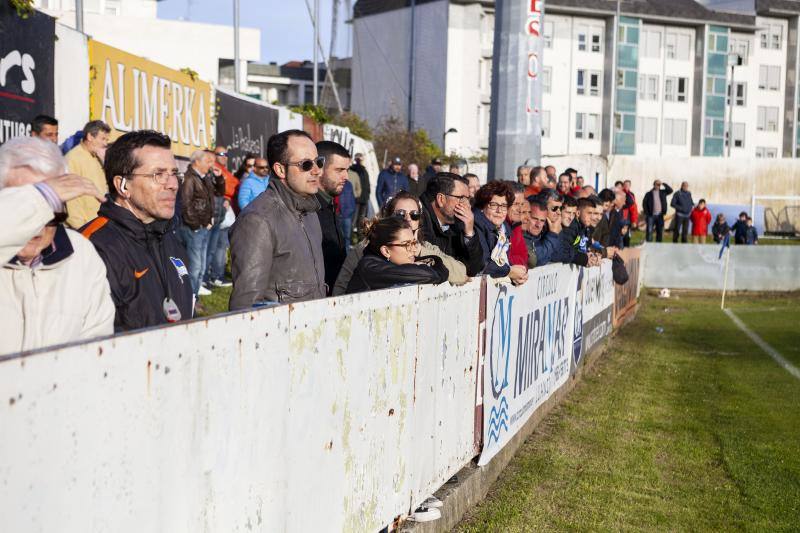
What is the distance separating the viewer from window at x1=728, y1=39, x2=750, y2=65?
80006 millimetres

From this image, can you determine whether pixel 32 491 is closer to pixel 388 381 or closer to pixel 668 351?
pixel 388 381

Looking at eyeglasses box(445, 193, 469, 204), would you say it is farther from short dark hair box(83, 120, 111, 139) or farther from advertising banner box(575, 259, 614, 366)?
advertising banner box(575, 259, 614, 366)

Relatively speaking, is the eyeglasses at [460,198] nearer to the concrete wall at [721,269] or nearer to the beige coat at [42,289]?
the beige coat at [42,289]

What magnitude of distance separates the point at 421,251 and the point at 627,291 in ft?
43.4

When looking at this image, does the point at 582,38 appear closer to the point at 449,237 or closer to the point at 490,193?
the point at 490,193

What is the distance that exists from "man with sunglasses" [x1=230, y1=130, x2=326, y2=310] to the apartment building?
61982 mm

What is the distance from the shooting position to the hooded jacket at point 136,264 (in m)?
4.27

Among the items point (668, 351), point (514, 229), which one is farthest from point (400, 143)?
point (514, 229)

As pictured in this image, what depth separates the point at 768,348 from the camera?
54.7 feet

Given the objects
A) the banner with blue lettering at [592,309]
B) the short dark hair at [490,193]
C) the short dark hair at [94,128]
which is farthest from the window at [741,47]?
the short dark hair at [94,128]

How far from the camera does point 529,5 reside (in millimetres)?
18531

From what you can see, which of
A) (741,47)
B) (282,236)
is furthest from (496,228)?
(741,47)

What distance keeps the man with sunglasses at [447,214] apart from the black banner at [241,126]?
8.42 metres

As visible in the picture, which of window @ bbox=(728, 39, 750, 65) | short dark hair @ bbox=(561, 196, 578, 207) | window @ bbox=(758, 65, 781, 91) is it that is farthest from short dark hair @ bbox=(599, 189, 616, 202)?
window @ bbox=(758, 65, 781, 91)
